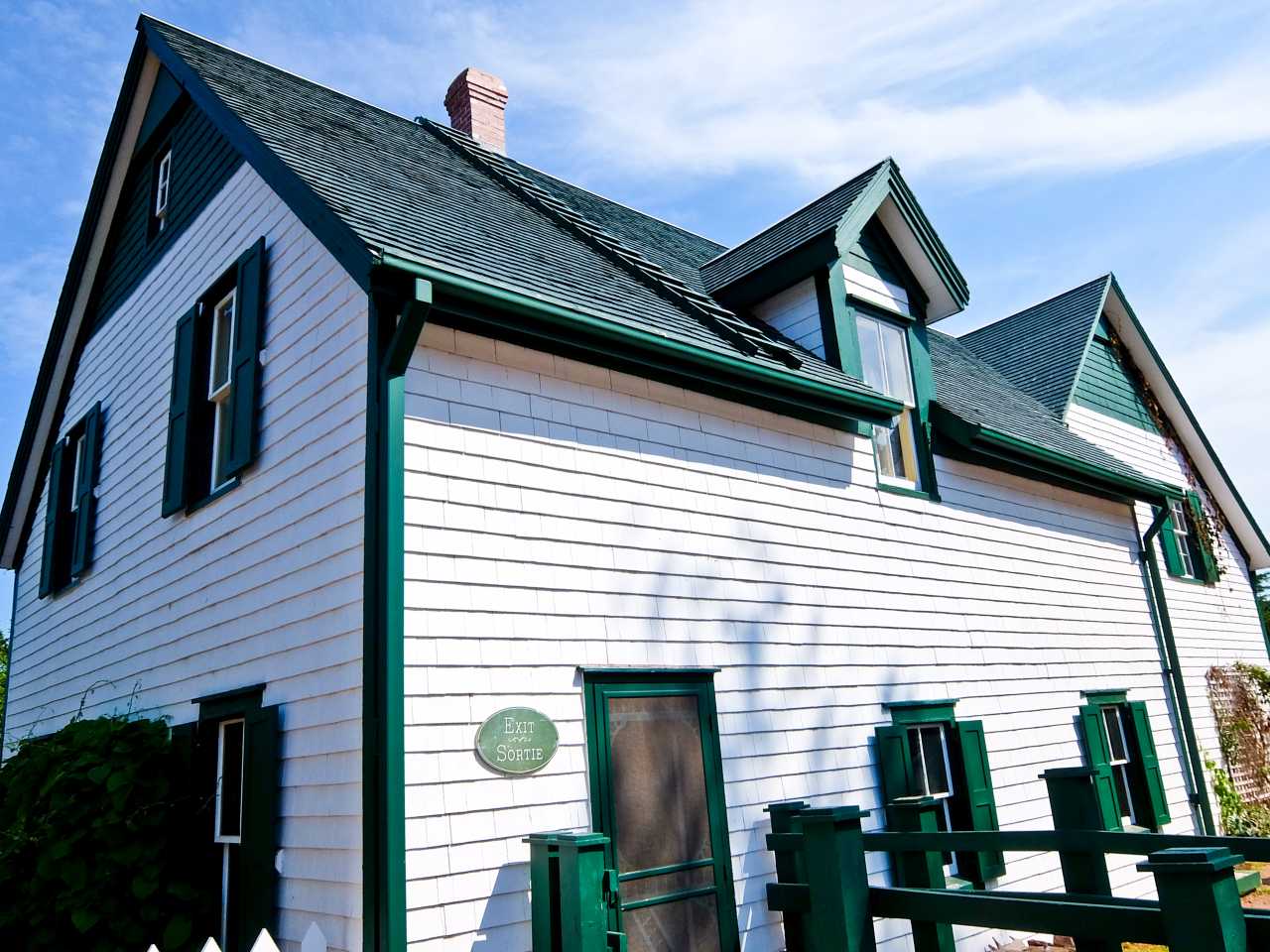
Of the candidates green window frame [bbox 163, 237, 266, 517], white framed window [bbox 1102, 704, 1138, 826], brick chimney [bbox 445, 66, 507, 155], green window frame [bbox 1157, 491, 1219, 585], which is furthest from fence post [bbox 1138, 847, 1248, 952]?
green window frame [bbox 1157, 491, 1219, 585]

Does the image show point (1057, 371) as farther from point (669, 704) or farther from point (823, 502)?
point (669, 704)

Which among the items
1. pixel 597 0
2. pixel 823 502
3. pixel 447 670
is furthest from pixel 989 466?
pixel 447 670

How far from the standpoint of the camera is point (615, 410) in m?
6.63

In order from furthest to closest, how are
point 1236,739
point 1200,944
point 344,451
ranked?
point 1236,739 < point 344,451 < point 1200,944

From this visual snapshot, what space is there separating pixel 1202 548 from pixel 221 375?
14434 millimetres

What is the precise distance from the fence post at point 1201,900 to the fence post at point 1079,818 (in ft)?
6.16

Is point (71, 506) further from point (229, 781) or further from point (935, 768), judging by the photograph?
point (935, 768)

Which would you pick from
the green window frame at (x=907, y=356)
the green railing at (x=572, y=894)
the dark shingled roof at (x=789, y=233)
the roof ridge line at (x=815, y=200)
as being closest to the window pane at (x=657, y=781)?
the green railing at (x=572, y=894)

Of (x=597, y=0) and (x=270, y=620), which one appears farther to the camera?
(x=597, y=0)

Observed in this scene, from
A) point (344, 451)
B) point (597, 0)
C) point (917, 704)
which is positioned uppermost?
point (597, 0)

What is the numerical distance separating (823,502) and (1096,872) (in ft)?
11.3

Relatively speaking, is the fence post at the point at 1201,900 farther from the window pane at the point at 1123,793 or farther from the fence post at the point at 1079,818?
the window pane at the point at 1123,793

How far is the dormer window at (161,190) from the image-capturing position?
977 centimetres

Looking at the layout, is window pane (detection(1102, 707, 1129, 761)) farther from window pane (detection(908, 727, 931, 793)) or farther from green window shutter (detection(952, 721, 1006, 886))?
window pane (detection(908, 727, 931, 793))
